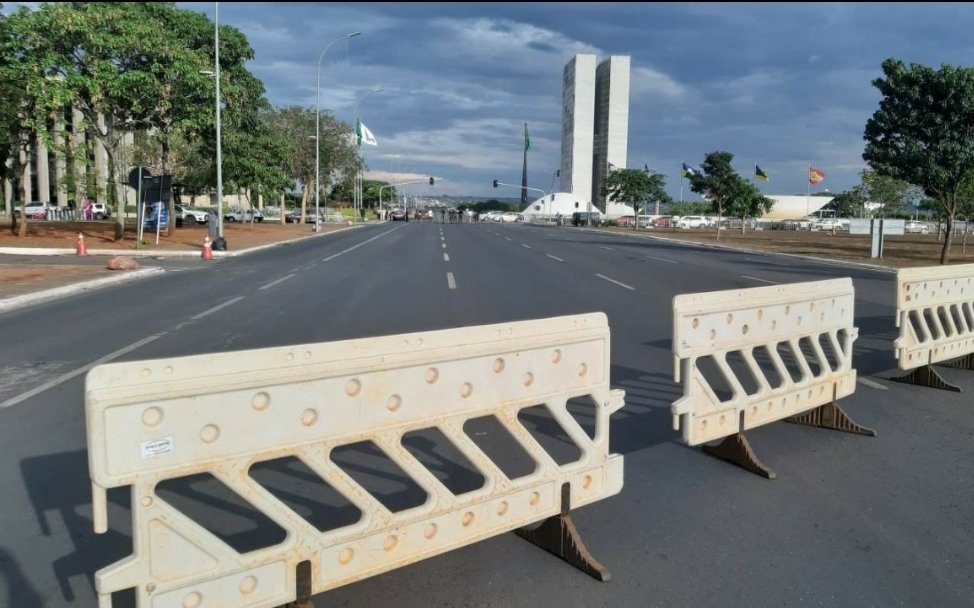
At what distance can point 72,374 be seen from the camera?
25.4 feet

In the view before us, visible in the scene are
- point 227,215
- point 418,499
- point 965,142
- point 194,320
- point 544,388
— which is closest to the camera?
point 544,388

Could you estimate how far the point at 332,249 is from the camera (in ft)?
99.2

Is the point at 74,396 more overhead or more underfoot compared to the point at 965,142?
more underfoot

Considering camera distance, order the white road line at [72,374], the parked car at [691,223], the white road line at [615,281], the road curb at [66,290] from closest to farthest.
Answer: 1. the white road line at [72,374]
2. the road curb at [66,290]
3. the white road line at [615,281]
4. the parked car at [691,223]

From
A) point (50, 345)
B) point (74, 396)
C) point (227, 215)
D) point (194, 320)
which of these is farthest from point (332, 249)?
point (227, 215)

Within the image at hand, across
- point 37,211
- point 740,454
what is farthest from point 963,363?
point 37,211

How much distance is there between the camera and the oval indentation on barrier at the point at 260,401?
Result: 2918mm

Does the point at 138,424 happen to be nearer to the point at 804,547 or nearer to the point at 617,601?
the point at 617,601

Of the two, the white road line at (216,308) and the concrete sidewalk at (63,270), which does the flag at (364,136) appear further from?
the white road line at (216,308)

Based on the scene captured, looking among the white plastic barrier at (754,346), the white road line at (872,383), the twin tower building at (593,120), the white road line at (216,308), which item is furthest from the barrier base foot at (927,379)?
the twin tower building at (593,120)

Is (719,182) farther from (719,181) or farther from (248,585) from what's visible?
(248,585)

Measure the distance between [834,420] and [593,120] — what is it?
491 ft

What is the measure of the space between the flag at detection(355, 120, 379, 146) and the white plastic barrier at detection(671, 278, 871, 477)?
58.4 meters

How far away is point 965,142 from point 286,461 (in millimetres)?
27800
